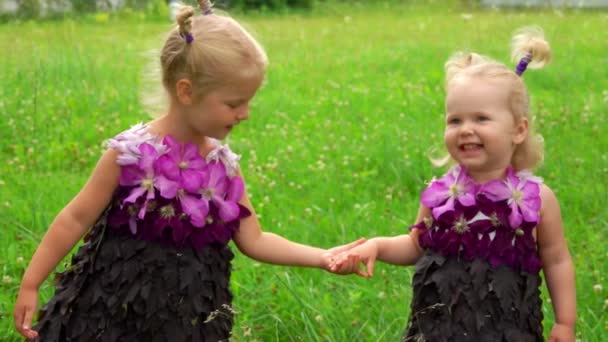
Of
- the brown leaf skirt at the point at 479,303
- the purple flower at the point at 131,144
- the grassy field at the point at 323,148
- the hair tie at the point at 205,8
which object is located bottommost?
the grassy field at the point at 323,148

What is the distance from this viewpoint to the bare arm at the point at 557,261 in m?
3.08

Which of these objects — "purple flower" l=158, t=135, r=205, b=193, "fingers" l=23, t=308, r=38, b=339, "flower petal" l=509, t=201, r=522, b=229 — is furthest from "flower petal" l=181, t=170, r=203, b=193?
"flower petal" l=509, t=201, r=522, b=229

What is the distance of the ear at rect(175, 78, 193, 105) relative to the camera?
10.0ft

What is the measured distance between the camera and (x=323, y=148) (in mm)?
6457

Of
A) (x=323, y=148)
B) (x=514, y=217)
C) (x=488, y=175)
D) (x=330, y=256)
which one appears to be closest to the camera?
(x=514, y=217)

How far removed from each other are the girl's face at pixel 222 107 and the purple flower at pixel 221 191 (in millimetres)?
124

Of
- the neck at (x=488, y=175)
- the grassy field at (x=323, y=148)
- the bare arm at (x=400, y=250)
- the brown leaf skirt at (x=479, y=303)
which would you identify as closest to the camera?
the brown leaf skirt at (x=479, y=303)

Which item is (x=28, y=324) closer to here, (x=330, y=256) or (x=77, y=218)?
(x=77, y=218)

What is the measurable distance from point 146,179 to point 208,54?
0.42 meters

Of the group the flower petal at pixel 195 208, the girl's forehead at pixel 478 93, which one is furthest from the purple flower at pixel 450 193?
the flower petal at pixel 195 208

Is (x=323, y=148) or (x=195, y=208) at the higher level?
(x=195, y=208)

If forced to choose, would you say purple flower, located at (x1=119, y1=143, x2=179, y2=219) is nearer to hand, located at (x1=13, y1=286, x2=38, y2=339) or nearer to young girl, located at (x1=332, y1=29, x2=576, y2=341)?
hand, located at (x1=13, y1=286, x2=38, y2=339)

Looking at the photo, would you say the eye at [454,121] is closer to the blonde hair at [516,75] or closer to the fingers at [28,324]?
the blonde hair at [516,75]

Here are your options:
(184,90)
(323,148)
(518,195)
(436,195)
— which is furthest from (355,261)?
(323,148)
